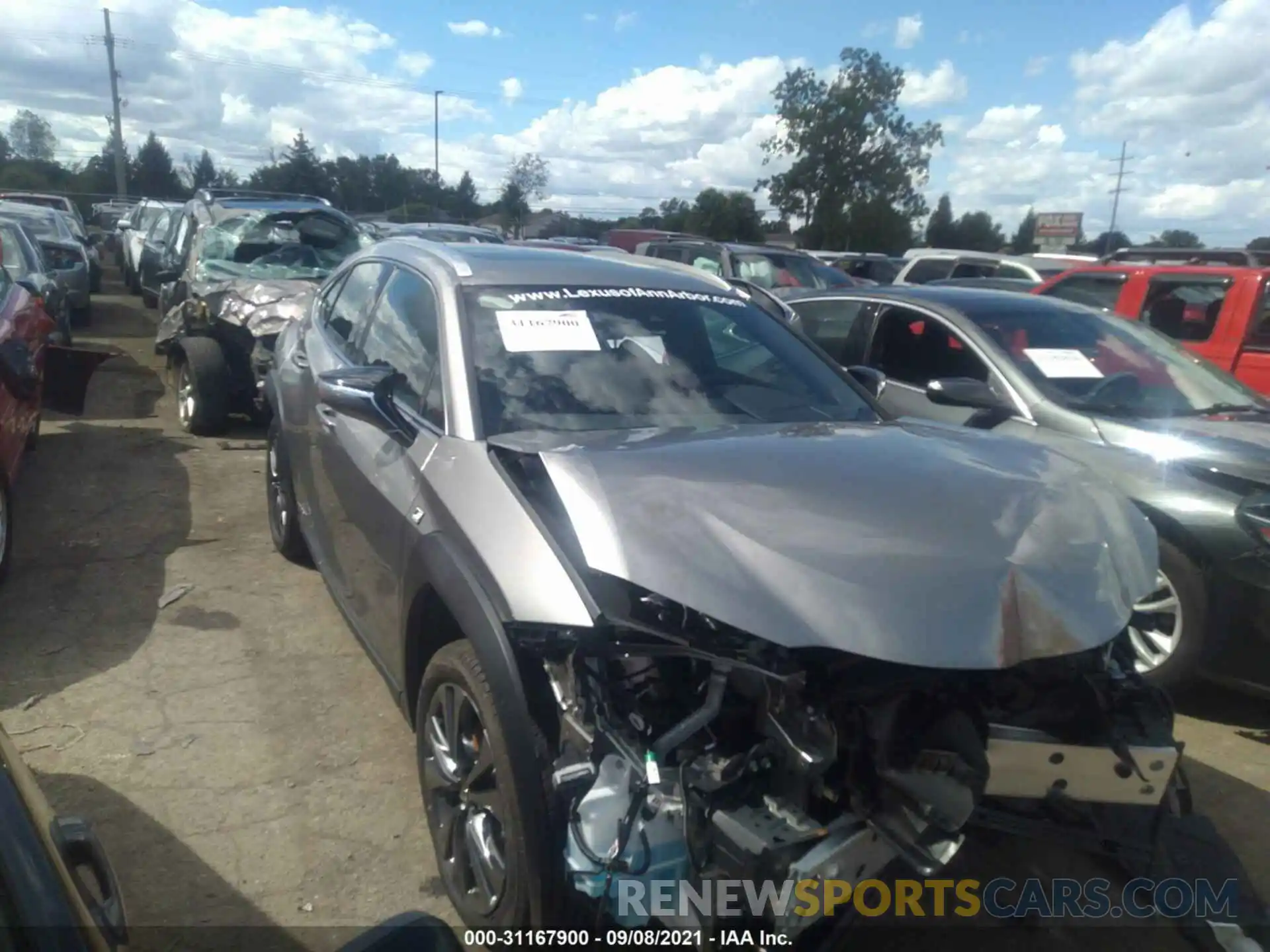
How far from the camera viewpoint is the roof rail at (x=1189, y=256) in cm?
963

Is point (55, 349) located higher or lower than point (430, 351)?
lower

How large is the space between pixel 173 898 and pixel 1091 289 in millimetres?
8384

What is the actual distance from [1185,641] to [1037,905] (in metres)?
1.94

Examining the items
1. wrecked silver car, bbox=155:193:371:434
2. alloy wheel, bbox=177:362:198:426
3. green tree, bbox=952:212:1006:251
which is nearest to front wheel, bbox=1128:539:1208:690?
wrecked silver car, bbox=155:193:371:434

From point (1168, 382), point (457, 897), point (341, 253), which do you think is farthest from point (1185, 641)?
point (341, 253)

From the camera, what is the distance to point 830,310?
6715mm

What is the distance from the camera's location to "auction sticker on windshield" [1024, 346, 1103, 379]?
5.23 metres

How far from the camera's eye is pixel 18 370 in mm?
5711

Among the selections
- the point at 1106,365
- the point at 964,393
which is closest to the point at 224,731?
the point at 964,393

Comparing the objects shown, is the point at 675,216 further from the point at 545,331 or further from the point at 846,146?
the point at 545,331

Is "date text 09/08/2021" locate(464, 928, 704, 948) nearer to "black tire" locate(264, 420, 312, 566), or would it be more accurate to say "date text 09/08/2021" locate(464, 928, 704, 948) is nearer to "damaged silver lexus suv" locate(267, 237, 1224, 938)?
"damaged silver lexus suv" locate(267, 237, 1224, 938)

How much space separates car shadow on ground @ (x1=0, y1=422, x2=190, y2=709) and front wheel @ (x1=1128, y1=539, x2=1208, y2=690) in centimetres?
442

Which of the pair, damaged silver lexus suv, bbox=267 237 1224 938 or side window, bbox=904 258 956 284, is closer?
damaged silver lexus suv, bbox=267 237 1224 938

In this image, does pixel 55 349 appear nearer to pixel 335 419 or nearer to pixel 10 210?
pixel 335 419
